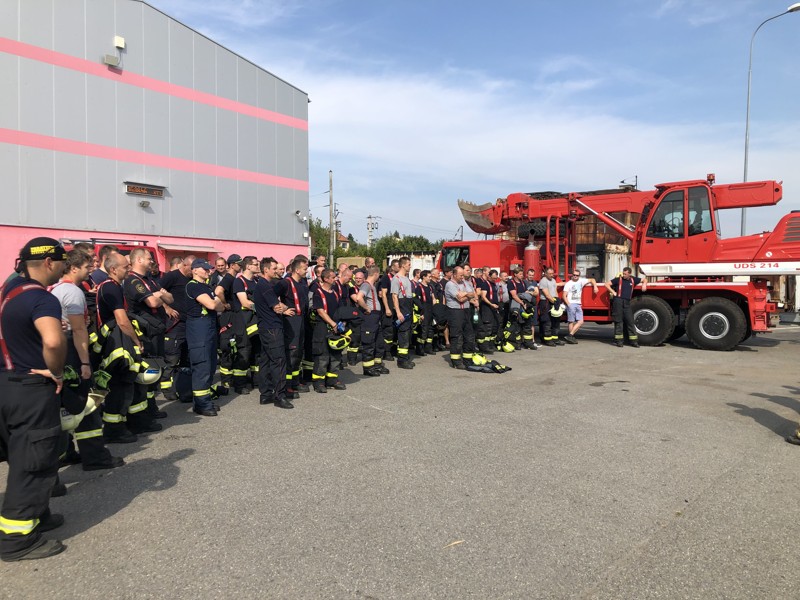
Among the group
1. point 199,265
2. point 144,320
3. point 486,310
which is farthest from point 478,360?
point 144,320

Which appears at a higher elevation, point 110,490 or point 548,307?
point 548,307

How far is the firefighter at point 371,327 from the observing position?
908 centimetres

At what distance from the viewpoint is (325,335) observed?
762 cm

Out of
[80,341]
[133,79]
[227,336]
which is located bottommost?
[227,336]

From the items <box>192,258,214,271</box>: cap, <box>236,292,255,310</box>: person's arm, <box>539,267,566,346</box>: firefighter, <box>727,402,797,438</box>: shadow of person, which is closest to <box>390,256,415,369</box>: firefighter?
<box>236,292,255,310</box>: person's arm

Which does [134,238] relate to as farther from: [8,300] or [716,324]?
[716,324]

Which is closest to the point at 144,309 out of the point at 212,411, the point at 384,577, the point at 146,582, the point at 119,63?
the point at 212,411

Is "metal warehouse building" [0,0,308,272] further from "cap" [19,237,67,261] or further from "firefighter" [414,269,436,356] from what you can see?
"cap" [19,237,67,261]

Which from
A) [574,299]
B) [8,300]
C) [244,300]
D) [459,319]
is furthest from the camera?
[574,299]

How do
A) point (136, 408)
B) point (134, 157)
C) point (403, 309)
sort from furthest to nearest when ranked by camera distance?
point (134, 157) → point (403, 309) → point (136, 408)

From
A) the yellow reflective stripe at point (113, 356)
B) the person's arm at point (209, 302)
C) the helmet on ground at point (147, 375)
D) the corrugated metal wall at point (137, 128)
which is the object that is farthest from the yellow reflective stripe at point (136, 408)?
the corrugated metal wall at point (137, 128)

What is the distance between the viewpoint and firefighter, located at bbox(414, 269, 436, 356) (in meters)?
11.1

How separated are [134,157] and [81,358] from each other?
17.0m

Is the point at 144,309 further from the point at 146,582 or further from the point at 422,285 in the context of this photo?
the point at 422,285
